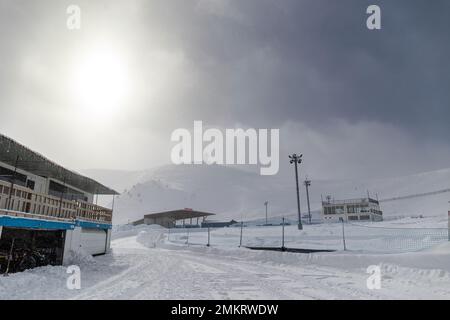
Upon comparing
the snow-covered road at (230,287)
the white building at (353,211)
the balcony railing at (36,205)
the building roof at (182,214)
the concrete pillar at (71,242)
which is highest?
the white building at (353,211)

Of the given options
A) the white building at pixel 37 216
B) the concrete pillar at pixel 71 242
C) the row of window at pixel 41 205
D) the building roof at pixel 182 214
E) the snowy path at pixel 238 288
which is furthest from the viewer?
the building roof at pixel 182 214

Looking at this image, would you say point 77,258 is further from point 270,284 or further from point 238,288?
point 270,284

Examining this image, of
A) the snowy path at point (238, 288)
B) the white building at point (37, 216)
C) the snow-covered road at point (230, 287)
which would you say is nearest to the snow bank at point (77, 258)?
the white building at point (37, 216)

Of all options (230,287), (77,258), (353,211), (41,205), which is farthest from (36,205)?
(353,211)

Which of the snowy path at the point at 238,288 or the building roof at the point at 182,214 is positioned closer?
the snowy path at the point at 238,288

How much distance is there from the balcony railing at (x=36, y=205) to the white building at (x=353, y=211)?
7139cm

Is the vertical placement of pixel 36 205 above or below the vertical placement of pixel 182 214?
below

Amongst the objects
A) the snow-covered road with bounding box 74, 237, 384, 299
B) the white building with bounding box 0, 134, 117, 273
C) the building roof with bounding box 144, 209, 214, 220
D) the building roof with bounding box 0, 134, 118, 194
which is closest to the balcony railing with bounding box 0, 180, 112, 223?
the white building with bounding box 0, 134, 117, 273

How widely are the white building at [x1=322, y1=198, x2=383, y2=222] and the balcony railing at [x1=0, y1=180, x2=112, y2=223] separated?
2811 inches

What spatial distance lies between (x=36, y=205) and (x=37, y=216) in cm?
74

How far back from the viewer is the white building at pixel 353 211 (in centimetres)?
8088

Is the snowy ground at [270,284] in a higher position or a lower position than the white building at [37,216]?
lower

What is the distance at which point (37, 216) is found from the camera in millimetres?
14133

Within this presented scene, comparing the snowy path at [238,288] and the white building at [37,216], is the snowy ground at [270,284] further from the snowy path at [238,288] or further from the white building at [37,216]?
the white building at [37,216]
